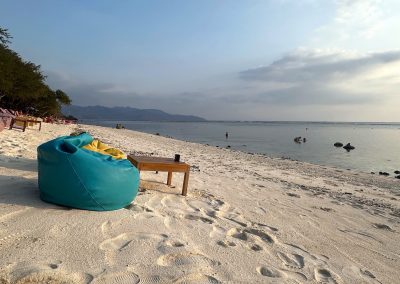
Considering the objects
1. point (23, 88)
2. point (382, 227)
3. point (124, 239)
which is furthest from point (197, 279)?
point (23, 88)

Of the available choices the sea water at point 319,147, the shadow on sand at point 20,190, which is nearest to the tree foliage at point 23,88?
the sea water at point 319,147

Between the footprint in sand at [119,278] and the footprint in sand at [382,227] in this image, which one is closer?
the footprint in sand at [119,278]

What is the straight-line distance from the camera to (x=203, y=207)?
5598 millimetres

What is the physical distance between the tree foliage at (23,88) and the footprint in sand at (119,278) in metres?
27.8

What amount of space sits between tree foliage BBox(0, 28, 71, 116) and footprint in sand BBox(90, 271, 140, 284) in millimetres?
27824

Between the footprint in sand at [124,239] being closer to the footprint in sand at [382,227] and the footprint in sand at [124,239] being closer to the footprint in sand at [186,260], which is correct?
the footprint in sand at [186,260]

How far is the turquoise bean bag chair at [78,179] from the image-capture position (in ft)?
14.2

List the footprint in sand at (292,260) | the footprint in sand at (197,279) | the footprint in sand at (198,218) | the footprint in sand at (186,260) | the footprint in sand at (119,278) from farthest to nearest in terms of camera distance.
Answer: the footprint in sand at (198,218) < the footprint in sand at (292,260) < the footprint in sand at (186,260) < the footprint in sand at (197,279) < the footprint in sand at (119,278)

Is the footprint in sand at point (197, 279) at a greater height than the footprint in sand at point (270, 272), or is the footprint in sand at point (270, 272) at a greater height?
the footprint in sand at point (197, 279)

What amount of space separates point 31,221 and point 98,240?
0.92 m

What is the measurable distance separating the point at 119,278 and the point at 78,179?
5.82 ft

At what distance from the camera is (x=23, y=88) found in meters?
34.1

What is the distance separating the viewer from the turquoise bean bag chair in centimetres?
434

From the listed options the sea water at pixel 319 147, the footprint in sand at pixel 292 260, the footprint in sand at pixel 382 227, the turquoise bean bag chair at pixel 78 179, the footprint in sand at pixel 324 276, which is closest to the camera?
the footprint in sand at pixel 324 276
